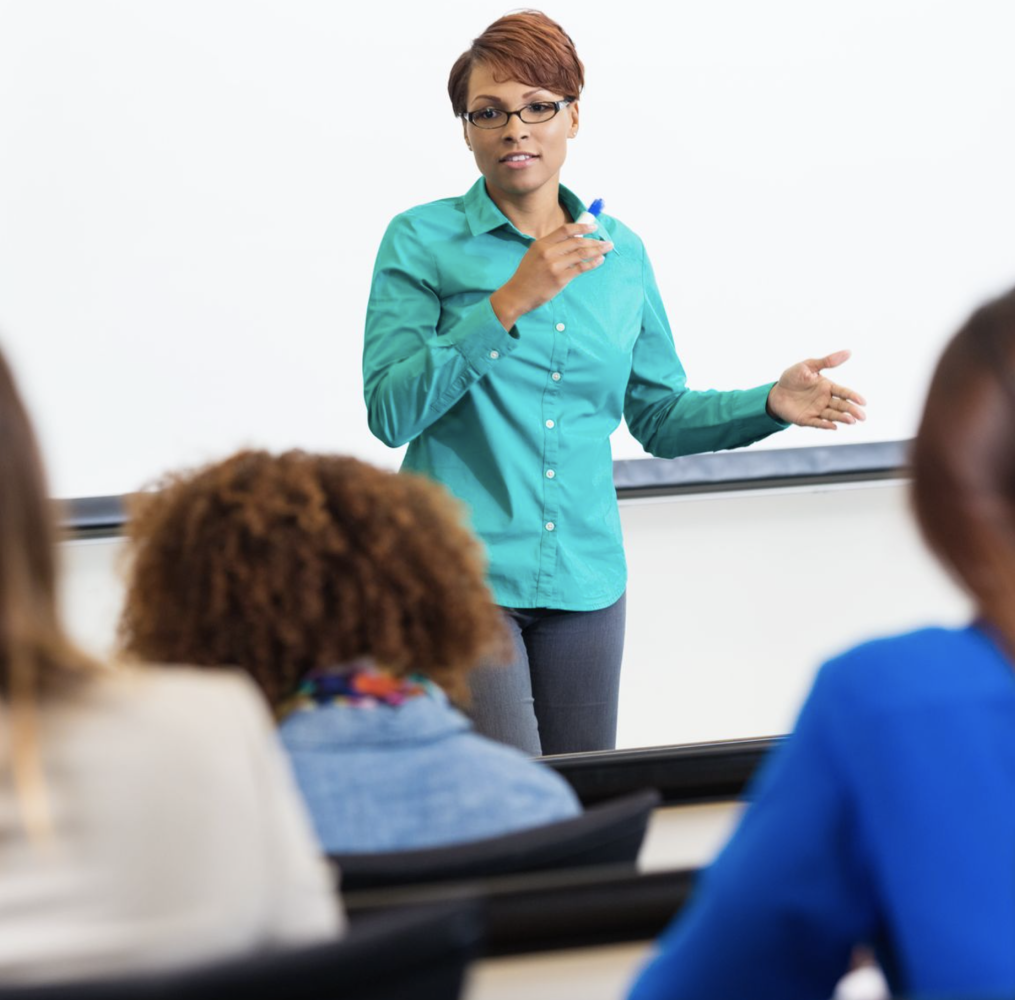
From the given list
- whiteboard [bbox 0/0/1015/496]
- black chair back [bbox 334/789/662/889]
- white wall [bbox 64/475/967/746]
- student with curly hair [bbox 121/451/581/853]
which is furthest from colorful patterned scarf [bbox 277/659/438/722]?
white wall [bbox 64/475/967/746]

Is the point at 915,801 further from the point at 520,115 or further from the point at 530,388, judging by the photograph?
the point at 520,115

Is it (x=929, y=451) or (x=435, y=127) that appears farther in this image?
(x=435, y=127)

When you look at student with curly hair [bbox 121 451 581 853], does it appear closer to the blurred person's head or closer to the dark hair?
the blurred person's head

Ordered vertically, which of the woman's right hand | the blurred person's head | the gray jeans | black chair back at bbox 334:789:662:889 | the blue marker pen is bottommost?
the gray jeans

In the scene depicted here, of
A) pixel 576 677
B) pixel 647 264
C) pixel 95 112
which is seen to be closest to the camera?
pixel 576 677

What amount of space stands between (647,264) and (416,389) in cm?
57

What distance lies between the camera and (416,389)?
2.15m

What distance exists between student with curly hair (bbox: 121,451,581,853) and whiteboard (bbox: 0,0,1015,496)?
208 centimetres

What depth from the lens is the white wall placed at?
12.7 ft

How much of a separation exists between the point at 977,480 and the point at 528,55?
1662mm

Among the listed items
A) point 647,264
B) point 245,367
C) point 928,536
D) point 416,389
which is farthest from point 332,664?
point 245,367

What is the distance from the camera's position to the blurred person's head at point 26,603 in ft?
2.54

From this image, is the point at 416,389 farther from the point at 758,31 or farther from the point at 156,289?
the point at 758,31

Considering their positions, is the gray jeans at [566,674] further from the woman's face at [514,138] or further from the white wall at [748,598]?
the white wall at [748,598]
